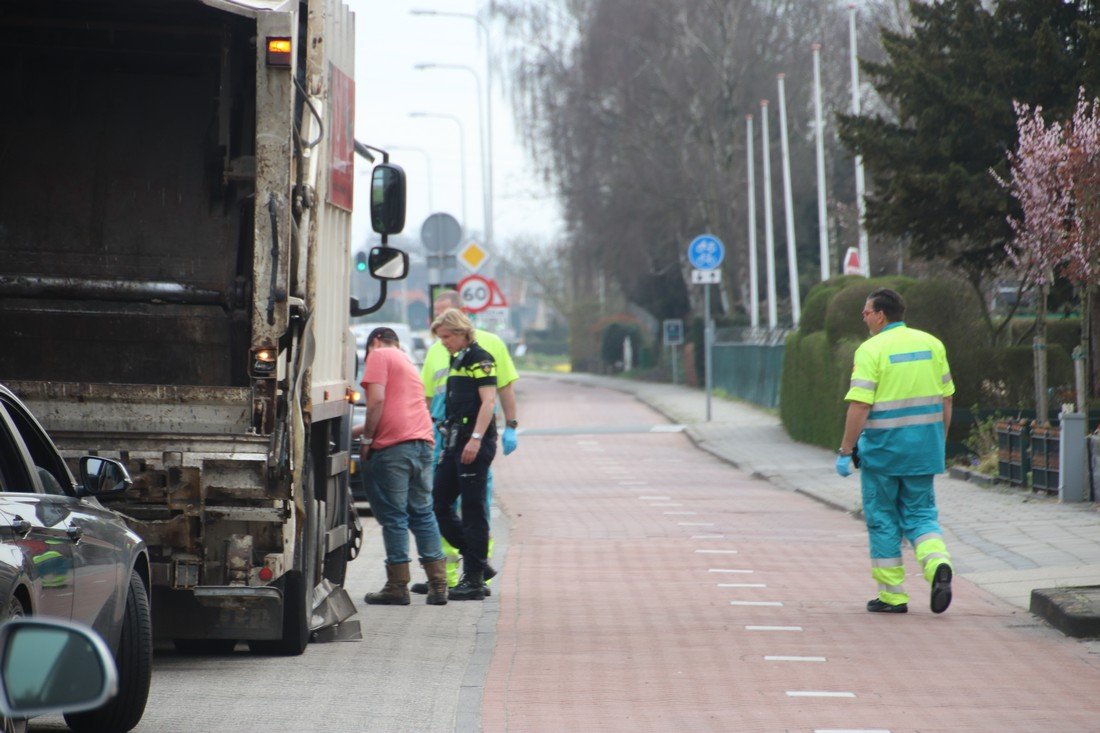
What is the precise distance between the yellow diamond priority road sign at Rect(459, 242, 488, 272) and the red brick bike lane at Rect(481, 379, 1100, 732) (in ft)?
30.8

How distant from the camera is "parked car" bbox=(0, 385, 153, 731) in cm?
504

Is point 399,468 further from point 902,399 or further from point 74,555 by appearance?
point 74,555

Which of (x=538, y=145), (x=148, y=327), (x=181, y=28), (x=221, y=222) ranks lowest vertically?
(x=148, y=327)

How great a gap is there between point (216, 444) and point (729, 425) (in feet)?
80.3

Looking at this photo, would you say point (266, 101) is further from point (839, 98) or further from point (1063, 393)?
point (839, 98)

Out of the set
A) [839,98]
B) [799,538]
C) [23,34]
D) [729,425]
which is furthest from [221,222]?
[839,98]

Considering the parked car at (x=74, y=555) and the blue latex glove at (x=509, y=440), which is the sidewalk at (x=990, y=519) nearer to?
the blue latex glove at (x=509, y=440)

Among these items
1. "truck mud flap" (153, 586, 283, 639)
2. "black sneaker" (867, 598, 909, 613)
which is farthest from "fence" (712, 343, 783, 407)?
"truck mud flap" (153, 586, 283, 639)

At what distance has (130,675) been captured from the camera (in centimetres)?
623

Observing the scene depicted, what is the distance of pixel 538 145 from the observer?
5178 cm

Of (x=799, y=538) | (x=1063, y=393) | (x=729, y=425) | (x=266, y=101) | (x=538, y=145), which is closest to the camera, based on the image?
(x=266, y=101)

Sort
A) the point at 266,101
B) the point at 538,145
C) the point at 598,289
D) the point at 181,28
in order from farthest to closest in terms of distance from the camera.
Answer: the point at 598,289 < the point at 538,145 < the point at 181,28 < the point at 266,101

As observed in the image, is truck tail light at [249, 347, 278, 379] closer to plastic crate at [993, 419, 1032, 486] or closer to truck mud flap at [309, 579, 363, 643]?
truck mud flap at [309, 579, 363, 643]

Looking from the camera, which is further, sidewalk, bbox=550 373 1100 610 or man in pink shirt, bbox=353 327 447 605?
sidewalk, bbox=550 373 1100 610
